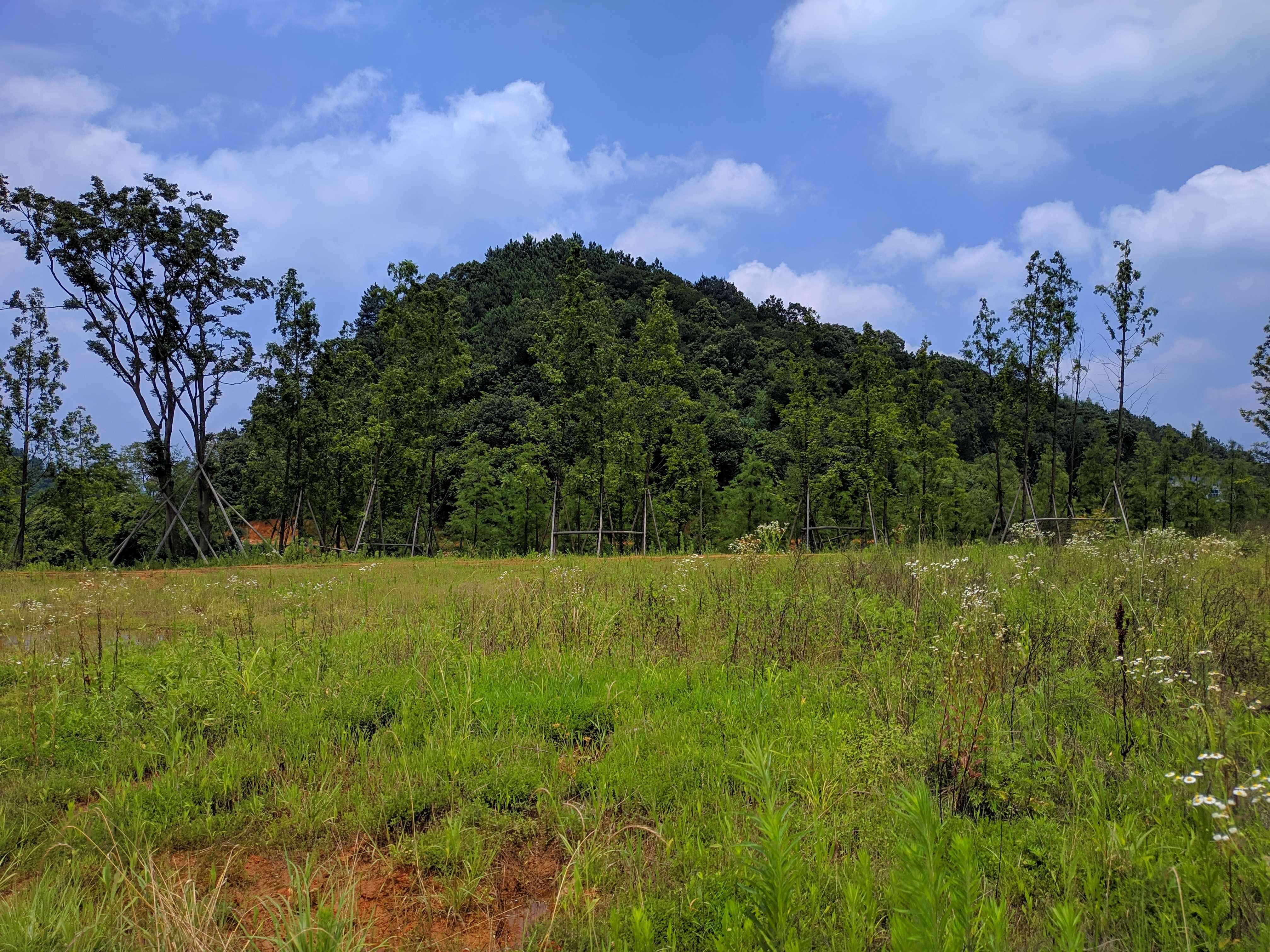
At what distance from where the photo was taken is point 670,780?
11.4ft

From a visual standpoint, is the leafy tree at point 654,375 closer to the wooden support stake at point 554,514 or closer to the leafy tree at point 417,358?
the wooden support stake at point 554,514

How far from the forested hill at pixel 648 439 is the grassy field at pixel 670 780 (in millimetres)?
8392

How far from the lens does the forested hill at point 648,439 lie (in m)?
24.7

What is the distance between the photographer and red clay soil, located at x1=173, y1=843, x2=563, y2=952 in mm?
2488

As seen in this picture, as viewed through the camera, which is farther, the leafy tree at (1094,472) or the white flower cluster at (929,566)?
the leafy tree at (1094,472)

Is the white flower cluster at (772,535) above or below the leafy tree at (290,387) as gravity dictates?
below

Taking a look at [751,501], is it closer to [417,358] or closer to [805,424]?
[805,424]

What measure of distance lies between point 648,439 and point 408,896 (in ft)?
82.2

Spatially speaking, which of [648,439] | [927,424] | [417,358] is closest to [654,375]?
[648,439]

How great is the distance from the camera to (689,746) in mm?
3732

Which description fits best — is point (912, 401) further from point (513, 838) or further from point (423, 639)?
point (513, 838)

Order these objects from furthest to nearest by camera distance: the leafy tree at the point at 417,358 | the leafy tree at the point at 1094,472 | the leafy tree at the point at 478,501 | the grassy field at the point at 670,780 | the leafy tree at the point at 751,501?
the leafy tree at the point at 1094,472 → the leafy tree at the point at 478,501 → the leafy tree at the point at 751,501 → the leafy tree at the point at 417,358 → the grassy field at the point at 670,780

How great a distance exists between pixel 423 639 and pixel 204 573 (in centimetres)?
1243

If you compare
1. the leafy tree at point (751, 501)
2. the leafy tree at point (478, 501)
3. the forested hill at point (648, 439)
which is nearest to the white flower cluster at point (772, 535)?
the forested hill at point (648, 439)
